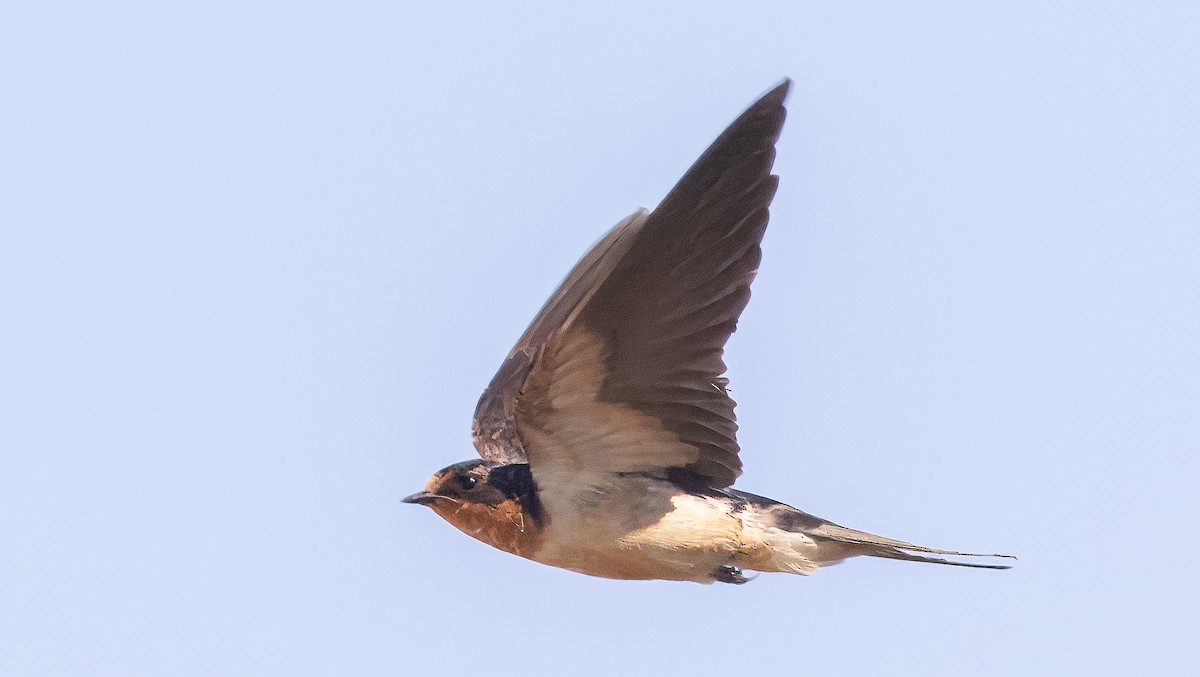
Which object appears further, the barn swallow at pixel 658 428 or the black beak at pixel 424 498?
the black beak at pixel 424 498

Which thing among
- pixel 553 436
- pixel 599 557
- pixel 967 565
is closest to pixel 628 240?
pixel 553 436

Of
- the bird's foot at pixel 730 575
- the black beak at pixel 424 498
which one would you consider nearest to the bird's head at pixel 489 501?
the black beak at pixel 424 498

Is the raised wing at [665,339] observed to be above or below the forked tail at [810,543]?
above

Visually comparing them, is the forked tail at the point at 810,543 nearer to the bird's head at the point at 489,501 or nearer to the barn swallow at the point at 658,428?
the barn swallow at the point at 658,428

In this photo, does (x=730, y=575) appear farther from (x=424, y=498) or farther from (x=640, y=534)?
(x=424, y=498)

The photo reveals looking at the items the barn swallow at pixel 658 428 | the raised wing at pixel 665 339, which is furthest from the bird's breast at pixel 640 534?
the raised wing at pixel 665 339

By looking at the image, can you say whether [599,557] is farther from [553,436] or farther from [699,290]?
[699,290]

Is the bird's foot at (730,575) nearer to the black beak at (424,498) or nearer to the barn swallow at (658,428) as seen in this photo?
the barn swallow at (658,428)

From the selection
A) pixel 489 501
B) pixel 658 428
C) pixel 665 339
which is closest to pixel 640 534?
pixel 658 428
